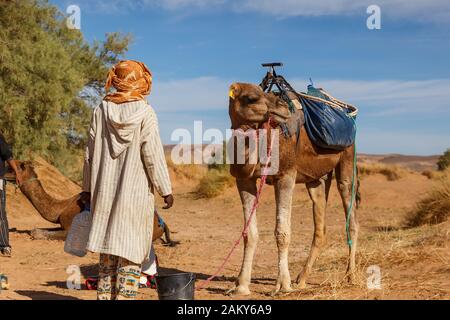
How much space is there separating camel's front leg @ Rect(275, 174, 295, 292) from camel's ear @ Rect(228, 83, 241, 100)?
1081mm

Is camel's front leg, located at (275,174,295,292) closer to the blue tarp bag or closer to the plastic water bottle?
the blue tarp bag

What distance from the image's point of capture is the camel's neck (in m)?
11.5

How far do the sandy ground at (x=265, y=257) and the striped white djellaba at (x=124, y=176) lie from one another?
164 centimetres

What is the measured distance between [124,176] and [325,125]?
3024 mm

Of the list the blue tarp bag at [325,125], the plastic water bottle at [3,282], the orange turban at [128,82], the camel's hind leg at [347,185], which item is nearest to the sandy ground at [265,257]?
the plastic water bottle at [3,282]

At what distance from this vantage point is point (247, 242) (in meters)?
7.20

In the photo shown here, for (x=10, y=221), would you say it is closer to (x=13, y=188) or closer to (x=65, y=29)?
(x=13, y=188)

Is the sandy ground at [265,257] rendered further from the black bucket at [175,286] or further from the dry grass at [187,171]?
the dry grass at [187,171]

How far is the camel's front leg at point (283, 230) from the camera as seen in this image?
7.01 m

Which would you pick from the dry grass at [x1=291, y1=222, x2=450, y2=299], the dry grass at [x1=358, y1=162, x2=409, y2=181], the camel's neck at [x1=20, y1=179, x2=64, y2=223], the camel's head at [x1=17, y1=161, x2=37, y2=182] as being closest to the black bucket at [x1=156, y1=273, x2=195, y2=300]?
the dry grass at [x1=291, y1=222, x2=450, y2=299]

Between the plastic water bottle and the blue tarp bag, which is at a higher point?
the blue tarp bag

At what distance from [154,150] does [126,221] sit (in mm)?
668
